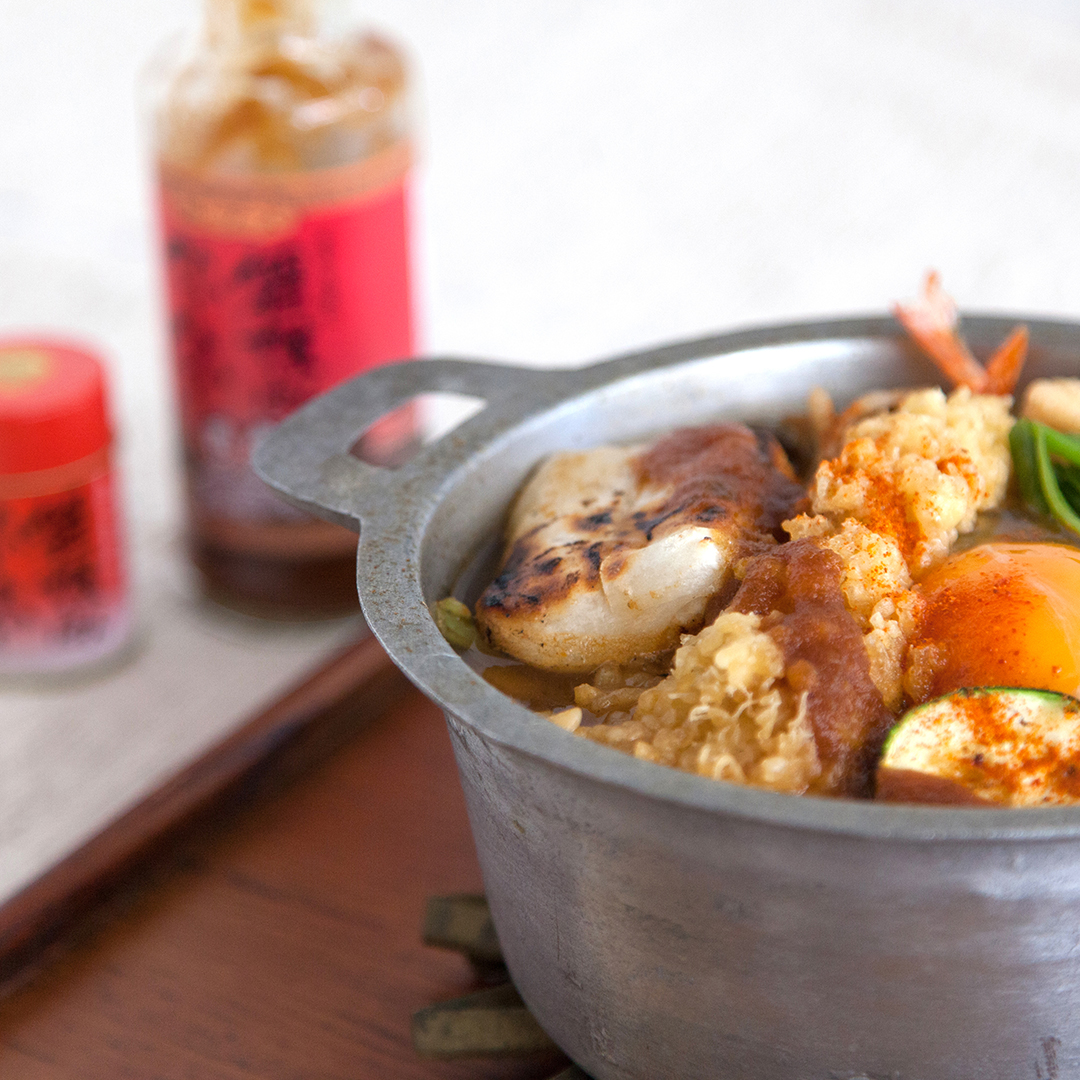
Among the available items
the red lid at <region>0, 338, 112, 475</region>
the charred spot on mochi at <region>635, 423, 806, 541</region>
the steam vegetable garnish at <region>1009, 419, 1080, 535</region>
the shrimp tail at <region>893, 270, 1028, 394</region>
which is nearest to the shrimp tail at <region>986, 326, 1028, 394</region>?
the shrimp tail at <region>893, 270, 1028, 394</region>

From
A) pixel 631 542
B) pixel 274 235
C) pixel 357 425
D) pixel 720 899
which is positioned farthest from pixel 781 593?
pixel 274 235

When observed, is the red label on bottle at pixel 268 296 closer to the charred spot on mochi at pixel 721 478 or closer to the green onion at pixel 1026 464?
the charred spot on mochi at pixel 721 478

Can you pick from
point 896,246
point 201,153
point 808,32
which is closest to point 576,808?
point 201,153

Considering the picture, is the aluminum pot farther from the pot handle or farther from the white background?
the white background

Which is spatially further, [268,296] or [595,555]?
[268,296]

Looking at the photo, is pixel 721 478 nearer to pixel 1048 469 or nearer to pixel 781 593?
pixel 781 593

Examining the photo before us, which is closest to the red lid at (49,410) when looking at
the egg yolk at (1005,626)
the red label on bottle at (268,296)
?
the red label on bottle at (268,296)
